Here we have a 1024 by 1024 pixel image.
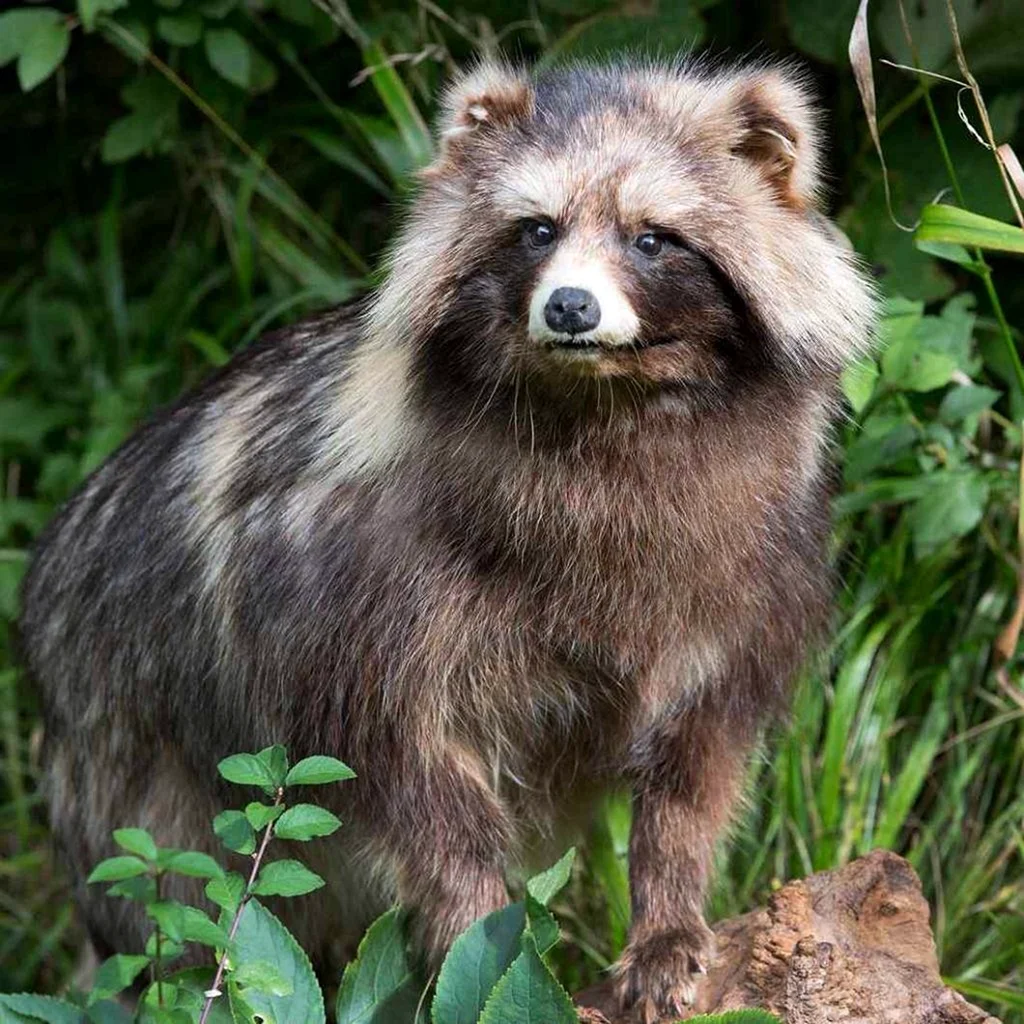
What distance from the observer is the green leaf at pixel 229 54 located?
505 centimetres

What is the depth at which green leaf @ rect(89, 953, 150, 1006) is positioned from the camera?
9.11 feet

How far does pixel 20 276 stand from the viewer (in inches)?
259

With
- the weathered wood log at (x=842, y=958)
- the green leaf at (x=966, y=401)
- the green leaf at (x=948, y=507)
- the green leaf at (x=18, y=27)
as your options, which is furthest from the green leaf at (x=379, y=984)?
the green leaf at (x=18, y=27)

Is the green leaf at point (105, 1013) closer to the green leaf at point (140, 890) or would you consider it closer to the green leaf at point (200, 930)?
the green leaf at point (140, 890)

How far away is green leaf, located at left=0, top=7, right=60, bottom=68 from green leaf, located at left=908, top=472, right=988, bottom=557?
2.54 meters

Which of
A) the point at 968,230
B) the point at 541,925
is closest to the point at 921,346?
the point at 968,230

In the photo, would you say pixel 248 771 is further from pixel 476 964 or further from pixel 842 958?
pixel 842 958

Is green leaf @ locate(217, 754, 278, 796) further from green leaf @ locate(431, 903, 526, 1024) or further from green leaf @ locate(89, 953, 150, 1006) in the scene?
green leaf @ locate(431, 903, 526, 1024)

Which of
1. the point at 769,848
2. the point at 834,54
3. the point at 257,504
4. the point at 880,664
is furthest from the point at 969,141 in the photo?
the point at 257,504

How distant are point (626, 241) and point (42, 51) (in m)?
2.23

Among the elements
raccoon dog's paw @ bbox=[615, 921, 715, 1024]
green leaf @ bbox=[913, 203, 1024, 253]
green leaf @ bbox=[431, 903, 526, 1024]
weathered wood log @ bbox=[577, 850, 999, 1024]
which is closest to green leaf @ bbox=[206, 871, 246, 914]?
green leaf @ bbox=[431, 903, 526, 1024]

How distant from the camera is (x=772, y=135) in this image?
342cm

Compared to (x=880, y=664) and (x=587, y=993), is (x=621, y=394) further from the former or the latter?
(x=880, y=664)

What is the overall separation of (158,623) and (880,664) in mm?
1821
